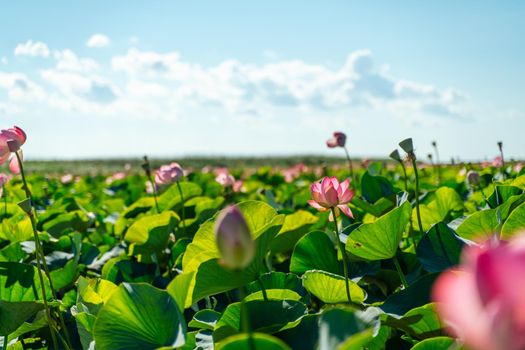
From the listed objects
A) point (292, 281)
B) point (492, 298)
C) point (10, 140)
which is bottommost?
point (292, 281)

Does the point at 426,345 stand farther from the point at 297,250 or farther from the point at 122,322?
the point at 297,250

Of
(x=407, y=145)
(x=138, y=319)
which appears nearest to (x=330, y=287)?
(x=138, y=319)

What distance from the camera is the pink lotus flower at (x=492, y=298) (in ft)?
1.24

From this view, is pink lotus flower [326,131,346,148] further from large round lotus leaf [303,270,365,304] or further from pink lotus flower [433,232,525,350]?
pink lotus flower [433,232,525,350]

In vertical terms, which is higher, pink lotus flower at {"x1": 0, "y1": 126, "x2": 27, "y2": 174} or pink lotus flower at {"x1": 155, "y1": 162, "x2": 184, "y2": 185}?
pink lotus flower at {"x1": 0, "y1": 126, "x2": 27, "y2": 174}

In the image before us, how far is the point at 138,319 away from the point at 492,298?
0.64 meters

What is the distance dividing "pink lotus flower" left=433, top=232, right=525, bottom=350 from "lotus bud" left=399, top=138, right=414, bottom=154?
1194 mm

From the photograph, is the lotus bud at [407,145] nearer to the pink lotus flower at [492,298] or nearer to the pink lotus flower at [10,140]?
the pink lotus flower at [10,140]

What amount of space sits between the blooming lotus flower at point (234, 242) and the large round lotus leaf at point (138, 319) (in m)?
0.33

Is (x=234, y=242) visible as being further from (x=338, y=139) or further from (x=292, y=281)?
(x=338, y=139)

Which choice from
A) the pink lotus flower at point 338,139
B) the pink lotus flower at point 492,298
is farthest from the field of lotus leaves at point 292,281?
the pink lotus flower at point 338,139

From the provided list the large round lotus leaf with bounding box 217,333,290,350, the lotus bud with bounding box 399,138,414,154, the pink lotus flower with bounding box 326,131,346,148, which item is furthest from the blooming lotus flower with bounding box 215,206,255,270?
the pink lotus flower with bounding box 326,131,346,148

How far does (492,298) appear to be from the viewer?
40cm

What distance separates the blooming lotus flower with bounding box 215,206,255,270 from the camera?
1.91ft
